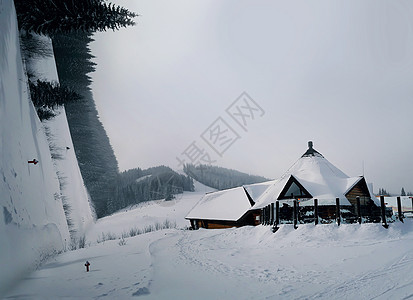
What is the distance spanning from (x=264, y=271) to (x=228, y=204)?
20.2m

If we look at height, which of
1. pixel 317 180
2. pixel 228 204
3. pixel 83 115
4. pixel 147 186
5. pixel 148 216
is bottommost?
pixel 148 216

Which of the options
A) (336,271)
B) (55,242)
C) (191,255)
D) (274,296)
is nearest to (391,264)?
(336,271)

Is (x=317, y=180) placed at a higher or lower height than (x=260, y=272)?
higher

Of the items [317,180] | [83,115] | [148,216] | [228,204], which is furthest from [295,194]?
[148,216]

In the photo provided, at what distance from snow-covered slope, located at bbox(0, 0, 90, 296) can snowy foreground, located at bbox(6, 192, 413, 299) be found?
45 centimetres

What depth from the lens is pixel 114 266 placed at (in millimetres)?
7320

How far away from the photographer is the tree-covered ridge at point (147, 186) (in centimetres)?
5766

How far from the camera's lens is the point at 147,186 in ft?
216

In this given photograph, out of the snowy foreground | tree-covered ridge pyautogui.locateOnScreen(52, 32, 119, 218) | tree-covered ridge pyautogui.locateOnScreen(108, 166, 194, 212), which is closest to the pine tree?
the snowy foreground

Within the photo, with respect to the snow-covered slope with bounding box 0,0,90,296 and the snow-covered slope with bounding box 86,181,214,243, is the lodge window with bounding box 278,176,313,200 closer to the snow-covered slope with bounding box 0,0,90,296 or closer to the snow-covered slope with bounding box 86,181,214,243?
the snow-covered slope with bounding box 86,181,214,243

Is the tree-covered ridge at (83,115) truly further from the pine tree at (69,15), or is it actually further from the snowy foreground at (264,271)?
the snowy foreground at (264,271)

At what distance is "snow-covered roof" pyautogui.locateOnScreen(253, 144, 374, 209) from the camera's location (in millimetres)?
20016

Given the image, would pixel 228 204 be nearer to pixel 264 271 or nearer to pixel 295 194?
pixel 295 194

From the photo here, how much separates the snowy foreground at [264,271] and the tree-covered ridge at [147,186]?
43.3 meters
